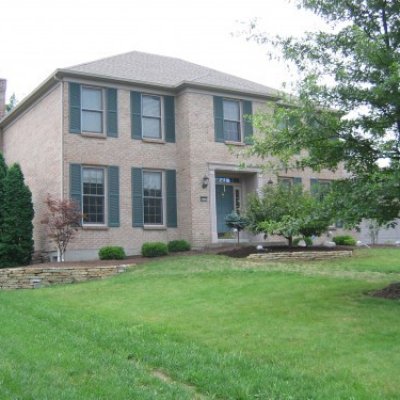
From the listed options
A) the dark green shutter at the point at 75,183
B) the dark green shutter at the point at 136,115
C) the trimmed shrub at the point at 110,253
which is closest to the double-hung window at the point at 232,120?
the dark green shutter at the point at 136,115

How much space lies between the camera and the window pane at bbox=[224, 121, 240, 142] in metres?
20.7

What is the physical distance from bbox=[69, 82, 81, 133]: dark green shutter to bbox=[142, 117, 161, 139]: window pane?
7.84 ft

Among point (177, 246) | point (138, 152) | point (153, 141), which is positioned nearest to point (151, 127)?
point (153, 141)

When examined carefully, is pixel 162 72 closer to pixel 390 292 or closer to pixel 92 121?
pixel 92 121

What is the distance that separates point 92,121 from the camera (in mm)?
18859

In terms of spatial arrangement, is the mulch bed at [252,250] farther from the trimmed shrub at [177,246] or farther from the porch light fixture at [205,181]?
the porch light fixture at [205,181]

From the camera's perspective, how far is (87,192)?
724 inches

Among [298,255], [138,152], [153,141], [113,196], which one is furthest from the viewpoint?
[153,141]

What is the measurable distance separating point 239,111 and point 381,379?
55.0ft

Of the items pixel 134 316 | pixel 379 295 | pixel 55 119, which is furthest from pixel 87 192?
pixel 379 295

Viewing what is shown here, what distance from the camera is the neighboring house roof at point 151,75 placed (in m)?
18.8

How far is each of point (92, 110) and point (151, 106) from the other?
2.27 meters

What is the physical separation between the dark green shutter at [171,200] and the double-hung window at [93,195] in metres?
2.37

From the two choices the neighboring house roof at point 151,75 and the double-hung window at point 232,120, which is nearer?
the neighboring house roof at point 151,75
